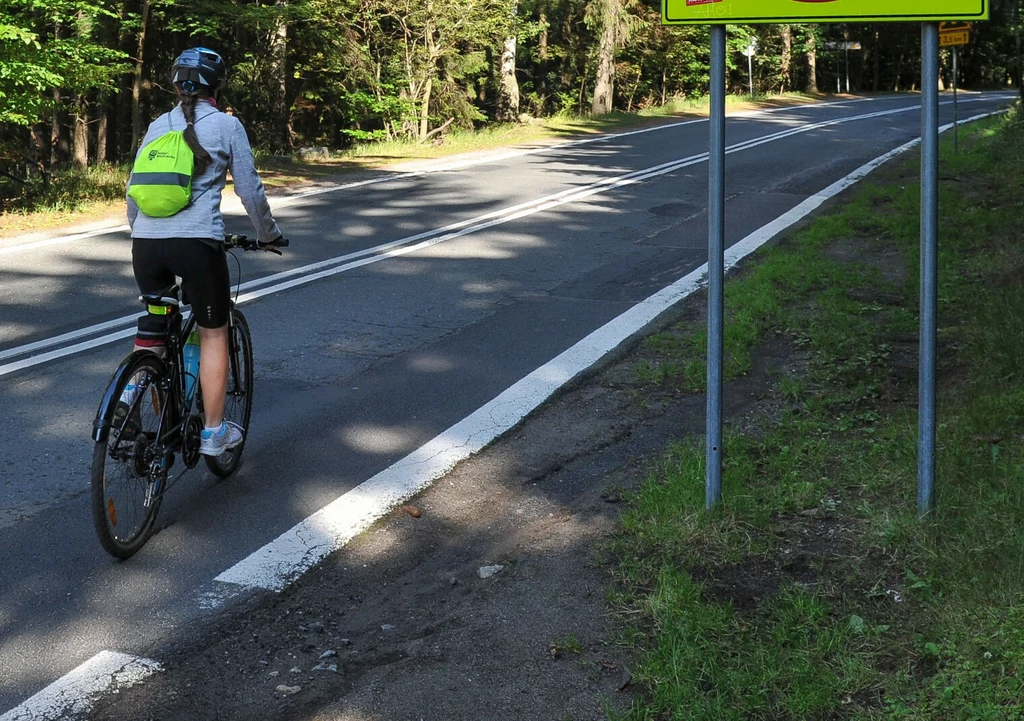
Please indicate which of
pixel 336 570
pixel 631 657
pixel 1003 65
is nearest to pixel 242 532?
pixel 336 570

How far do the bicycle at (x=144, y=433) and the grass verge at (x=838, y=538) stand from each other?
1.91 meters

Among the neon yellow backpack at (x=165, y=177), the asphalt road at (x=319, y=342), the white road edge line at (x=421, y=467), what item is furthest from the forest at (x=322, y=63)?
the neon yellow backpack at (x=165, y=177)

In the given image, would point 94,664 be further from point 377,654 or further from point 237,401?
point 237,401

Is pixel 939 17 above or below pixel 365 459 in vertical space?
above

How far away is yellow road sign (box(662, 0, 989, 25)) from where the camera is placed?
403 centimetres

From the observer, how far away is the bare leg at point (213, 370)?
16.5 feet

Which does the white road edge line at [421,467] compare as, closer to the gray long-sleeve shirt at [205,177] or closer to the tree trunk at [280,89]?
the gray long-sleeve shirt at [205,177]

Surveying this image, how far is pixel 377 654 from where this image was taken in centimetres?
382

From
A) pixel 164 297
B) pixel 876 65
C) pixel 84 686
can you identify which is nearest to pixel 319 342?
pixel 164 297

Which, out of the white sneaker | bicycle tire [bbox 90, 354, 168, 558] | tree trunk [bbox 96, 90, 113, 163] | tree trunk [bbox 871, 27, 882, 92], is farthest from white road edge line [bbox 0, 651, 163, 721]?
tree trunk [bbox 871, 27, 882, 92]

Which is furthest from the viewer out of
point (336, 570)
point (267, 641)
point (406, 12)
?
point (406, 12)

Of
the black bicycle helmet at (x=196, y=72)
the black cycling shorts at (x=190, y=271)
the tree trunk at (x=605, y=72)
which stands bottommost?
the black cycling shorts at (x=190, y=271)

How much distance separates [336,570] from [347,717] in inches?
43.7

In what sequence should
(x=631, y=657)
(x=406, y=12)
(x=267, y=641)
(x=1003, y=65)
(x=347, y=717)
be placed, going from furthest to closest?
(x=1003, y=65) → (x=406, y=12) → (x=267, y=641) → (x=631, y=657) → (x=347, y=717)
